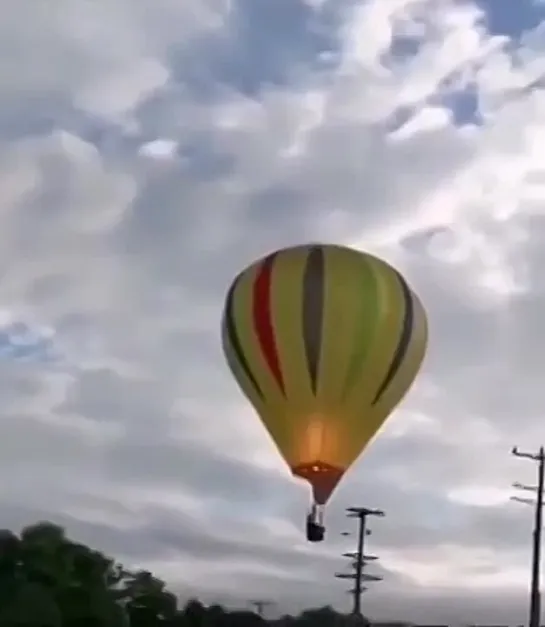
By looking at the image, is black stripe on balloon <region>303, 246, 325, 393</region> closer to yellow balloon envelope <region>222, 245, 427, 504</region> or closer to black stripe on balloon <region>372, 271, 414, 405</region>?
yellow balloon envelope <region>222, 245, 427, 504</region>

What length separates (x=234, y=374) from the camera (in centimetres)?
2595

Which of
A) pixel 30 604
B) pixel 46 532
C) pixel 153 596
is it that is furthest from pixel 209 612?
pixel 30 604

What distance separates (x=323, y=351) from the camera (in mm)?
24500

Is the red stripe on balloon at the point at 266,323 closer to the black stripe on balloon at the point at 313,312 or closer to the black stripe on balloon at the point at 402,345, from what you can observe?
the black stripe on balloon at the point at 313,312

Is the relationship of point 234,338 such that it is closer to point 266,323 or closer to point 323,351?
point 266,323

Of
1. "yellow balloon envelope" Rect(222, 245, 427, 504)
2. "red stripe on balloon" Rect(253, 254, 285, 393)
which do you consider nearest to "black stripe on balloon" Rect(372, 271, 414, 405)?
"yellow balloon envelope" Rect(222, 245, 427, 504)

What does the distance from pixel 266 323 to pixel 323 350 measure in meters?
1.12

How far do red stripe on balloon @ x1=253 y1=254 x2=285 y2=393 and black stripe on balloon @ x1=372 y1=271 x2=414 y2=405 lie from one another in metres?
1.74

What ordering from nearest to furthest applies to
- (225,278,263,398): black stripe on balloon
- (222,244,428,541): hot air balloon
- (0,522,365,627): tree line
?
(222,244,428,541): hot air balloon < (225,278,263,398): black stripe on balloon < (0,522,365,627): tree line

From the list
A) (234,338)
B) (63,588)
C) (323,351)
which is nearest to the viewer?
(323,351)

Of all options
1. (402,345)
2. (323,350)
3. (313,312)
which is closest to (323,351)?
(323,350)

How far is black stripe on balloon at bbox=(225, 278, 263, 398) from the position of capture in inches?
992

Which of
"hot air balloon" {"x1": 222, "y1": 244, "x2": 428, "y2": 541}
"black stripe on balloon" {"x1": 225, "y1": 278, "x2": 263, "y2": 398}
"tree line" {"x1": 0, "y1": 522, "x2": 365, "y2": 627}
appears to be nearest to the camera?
"hot air balloon" {"x1": 222, "y1": 244, "x2": 428, "y2": 541}

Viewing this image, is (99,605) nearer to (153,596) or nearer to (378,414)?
(153,596)
